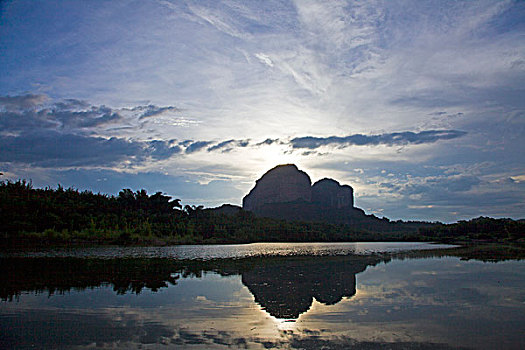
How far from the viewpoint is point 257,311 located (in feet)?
41.2

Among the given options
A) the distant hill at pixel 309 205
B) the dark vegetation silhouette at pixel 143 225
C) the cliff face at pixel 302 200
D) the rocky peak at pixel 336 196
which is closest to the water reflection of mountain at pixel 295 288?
the dark vegetation silhouette at pixel 143 225

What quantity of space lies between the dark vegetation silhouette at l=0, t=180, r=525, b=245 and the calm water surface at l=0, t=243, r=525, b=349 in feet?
109

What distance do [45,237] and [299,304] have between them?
4567 centimetres

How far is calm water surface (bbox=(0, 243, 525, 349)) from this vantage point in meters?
9.20

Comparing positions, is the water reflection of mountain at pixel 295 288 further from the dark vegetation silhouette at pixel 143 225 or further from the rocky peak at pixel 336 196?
the rocky peak at pixel 336 196

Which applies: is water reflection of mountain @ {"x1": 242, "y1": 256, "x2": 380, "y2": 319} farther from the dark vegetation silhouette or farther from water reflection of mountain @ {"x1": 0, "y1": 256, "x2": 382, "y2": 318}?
the dark vegetation silhouette

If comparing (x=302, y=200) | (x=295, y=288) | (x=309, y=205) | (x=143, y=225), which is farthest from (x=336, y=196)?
(x=295, y=288)

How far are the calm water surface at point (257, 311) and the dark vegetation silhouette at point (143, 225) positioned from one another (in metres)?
33.3

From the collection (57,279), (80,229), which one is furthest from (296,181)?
(57,279)

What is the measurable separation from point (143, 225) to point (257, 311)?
62.5 meters

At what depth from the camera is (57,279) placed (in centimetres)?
1878

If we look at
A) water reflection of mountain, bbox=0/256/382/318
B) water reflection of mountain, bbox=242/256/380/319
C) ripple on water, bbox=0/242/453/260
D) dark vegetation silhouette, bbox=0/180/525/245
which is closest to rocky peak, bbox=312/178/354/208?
dark vegetation silhouette, bbox=0/180/525/245

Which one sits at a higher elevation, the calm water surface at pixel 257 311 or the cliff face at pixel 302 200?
the cliff face at pixel 302 200

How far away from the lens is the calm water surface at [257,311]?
9195mm
